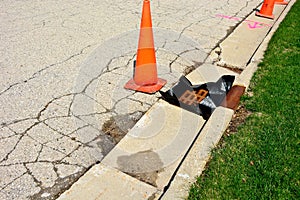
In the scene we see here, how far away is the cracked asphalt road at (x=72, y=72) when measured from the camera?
2.51 m

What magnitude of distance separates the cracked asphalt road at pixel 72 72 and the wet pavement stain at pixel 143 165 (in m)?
0.24

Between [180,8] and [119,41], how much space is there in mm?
2503

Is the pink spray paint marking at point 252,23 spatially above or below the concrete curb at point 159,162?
below

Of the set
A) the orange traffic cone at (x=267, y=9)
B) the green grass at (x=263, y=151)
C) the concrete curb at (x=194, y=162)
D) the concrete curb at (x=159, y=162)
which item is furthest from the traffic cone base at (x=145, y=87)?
the orange traffic cone at (x=267, y=9)

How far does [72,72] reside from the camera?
3.85 metres

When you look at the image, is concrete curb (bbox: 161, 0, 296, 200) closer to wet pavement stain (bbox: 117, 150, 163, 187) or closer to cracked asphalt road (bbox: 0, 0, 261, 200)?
wet pavement stain (bbox: 117, 150, 163, 187)

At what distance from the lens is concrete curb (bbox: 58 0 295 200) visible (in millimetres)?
2219

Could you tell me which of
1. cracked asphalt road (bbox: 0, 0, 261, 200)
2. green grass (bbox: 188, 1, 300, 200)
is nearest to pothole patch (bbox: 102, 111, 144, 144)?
cracked asphalt road (bbox: 0, 0, 261, 200)

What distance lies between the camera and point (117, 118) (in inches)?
121

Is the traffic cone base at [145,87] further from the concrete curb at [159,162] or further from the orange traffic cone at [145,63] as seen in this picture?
the concrete curb at [159,162]

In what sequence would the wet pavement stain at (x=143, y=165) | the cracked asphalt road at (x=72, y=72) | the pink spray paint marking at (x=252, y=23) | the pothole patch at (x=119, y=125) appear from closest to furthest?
the wet pavement stain at (x=143, y=165) → the cracked asphalt road at (x=72, y=72) → the pothole patch at (x=119, y=125) → the pink spray paint marking at (x=252, y=23)

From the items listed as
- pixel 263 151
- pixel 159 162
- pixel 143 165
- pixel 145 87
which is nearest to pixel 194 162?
pixel 159 162

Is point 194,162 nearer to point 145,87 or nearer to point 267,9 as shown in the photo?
point 145,87

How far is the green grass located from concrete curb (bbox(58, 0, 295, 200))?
4.4 inches
